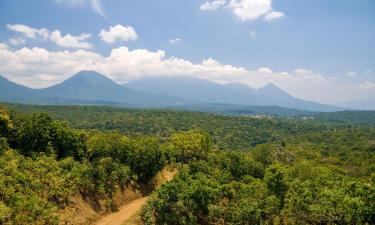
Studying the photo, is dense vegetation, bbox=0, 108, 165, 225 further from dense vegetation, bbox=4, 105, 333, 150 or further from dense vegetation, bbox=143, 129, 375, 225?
dense vegetation, bbox=4, 105, 333, 150

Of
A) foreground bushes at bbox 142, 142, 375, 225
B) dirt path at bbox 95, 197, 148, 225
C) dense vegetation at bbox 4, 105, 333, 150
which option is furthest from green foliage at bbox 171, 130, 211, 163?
dense vegetation at bbox 4, 105, 333, 150

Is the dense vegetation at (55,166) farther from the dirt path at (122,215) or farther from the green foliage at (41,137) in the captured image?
the dirt path at (122,215)

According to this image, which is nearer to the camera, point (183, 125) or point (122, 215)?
point (122, 215)

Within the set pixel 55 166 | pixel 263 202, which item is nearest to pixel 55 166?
pixel 55 166

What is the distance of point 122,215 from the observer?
35.3 metres

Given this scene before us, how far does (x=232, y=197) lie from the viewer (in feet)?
114

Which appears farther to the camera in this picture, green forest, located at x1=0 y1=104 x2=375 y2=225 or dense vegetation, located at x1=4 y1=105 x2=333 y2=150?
dense vegetation, located at x1=4 y1=105 x2=333 y2=150

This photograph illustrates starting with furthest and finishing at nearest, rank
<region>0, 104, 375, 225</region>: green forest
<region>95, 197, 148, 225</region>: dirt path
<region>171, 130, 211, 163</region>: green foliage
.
A: <region>171, 130, 211, 163</region>: green foliage < <region>95, 197, 148, 225</region>: dirt path < <region>0, 104, 375, 225</region>: green forest

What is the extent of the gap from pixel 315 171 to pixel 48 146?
101 feet

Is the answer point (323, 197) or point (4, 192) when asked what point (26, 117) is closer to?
point (4, 192)

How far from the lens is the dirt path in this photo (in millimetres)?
32938

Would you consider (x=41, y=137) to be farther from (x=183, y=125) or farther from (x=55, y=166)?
(x=183, y=125)

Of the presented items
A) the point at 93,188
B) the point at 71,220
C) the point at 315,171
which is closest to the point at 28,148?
the point at 93,188

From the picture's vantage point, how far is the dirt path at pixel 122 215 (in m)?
32.9
